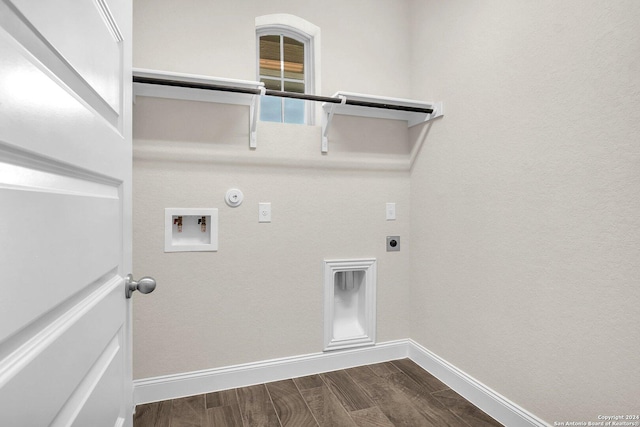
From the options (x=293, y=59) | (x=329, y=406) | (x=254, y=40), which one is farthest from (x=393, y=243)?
(x=254, y=40)

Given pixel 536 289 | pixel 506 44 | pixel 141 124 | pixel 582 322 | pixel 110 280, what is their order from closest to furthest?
pixel 110 280 → pixel 582 322 → pixel 536 289 → pixel 506 44 → pixel 141 124

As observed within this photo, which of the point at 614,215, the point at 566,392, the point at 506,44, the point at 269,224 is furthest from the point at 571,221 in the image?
the point at 269,224

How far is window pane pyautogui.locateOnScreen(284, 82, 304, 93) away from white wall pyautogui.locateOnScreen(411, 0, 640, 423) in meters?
0.86

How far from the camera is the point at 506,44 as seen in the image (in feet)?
5.58

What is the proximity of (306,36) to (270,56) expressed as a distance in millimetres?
284

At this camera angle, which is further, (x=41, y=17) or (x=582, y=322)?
(x=582, y=322)

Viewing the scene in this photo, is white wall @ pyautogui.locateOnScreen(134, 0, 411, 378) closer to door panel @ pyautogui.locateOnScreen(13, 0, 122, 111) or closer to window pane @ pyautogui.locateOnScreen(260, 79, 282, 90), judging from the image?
window pane @ pyautogui.locateOnScreen(260, 79, 282, 90)

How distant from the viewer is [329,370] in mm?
2270

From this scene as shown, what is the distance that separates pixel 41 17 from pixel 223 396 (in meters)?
2.03

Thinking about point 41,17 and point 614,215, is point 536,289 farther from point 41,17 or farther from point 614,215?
point 41,17

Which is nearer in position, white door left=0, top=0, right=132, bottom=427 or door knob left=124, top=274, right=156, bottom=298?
white door left=0, top=0, right=132, bottom=427

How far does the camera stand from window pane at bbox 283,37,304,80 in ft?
7.78

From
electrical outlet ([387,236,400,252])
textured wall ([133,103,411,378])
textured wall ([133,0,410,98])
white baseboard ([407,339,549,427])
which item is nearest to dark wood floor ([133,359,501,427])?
white baseboard ([407,339,549,427])

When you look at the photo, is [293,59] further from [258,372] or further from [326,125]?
[258,372]
